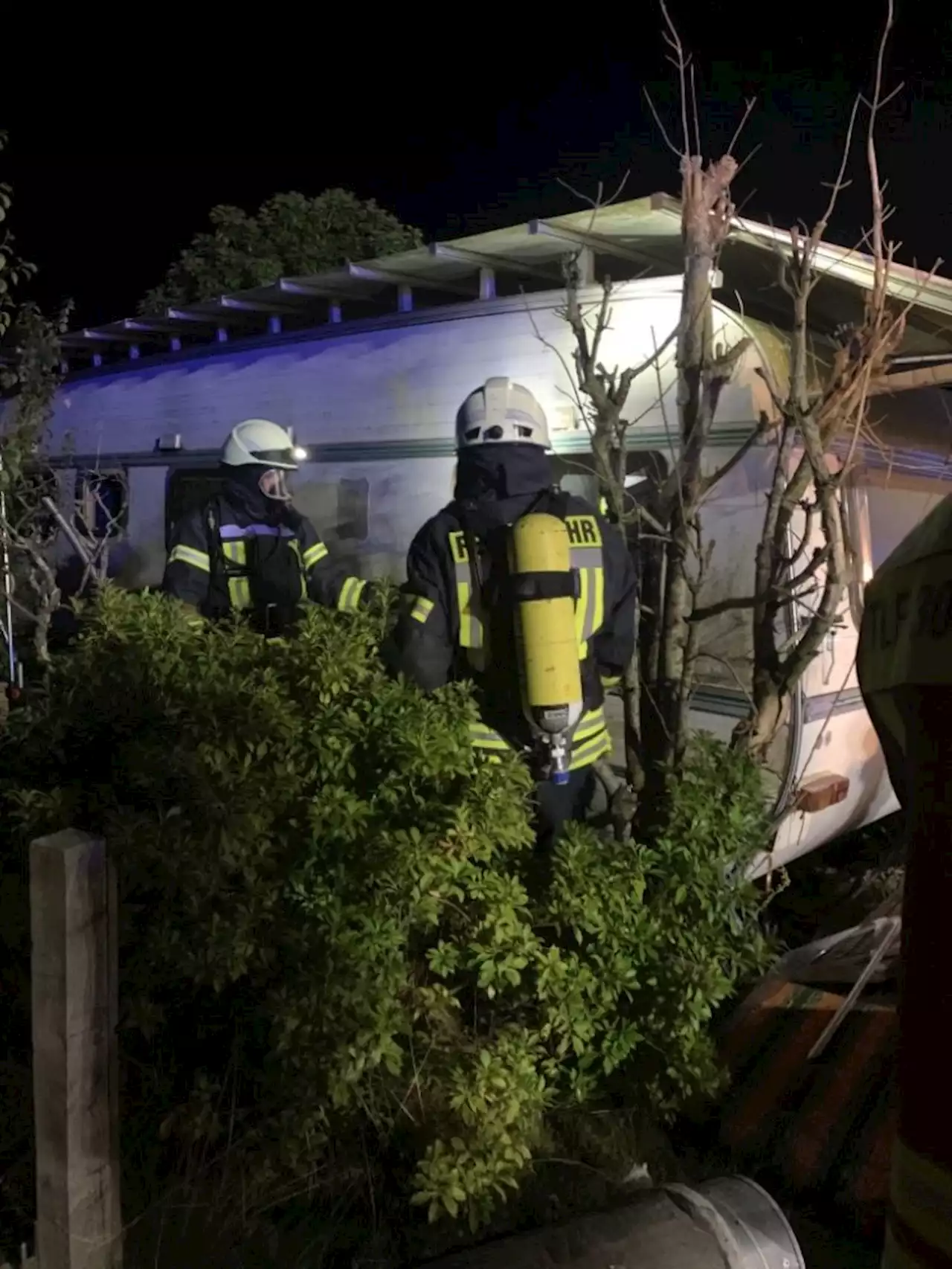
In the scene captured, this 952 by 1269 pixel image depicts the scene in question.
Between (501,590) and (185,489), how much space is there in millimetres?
4831

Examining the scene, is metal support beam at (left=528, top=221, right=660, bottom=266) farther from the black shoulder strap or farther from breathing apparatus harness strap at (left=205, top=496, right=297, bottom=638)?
breathing apparatus harness strap at (left=205, top=496, right=297, bottom=638)

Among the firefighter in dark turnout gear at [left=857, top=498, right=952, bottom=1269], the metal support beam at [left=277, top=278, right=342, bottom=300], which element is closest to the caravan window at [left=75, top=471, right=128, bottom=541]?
the metal support beam at [left=277, top=278, right=342, bottom=300]

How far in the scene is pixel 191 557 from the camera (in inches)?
204

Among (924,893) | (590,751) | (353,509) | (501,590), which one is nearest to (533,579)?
(501,590)

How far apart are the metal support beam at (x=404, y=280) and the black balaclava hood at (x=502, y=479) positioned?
2990mm

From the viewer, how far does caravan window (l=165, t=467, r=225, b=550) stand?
25.1 ft

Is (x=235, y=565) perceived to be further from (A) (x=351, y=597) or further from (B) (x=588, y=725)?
(B) (x=588, y=725)

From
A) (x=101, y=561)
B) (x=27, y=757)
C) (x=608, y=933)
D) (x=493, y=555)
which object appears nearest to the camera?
(x=608, y=933)

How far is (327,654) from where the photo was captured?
3.24 metres

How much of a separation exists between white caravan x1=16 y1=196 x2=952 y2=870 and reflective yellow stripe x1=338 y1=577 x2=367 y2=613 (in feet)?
5.36

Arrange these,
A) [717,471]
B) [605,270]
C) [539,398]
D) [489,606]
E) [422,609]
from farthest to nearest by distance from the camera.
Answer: [605,270] → [539,398] → [717,471] → [489,606] → [422,609]

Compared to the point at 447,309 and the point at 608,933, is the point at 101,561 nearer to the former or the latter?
the point at 447,309

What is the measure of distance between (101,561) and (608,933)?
624cm

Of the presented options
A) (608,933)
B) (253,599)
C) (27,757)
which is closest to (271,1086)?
(608,933)
